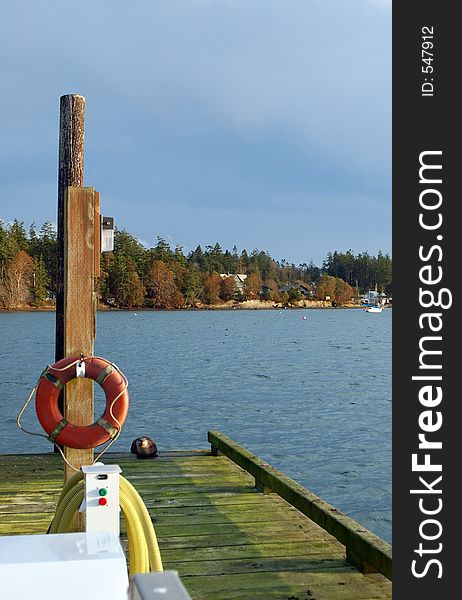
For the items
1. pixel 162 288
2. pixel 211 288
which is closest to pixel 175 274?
pixel 162 288

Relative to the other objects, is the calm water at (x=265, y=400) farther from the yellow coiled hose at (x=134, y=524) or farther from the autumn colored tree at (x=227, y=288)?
the autumn colored tree at (x=227, y=288)

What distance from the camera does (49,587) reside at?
1.39 metres

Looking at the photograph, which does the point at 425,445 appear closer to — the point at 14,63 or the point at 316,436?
the point at 316,436

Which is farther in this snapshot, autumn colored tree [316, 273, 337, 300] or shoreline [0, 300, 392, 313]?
autumn colored tree [316, 273, 337, 300]

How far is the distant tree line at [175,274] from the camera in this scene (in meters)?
53.6

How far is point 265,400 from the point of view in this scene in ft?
53.9

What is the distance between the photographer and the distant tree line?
53.6 metres

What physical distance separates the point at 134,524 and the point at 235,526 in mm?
1357

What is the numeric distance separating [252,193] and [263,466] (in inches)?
2214

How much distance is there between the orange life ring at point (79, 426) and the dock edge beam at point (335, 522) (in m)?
0.96

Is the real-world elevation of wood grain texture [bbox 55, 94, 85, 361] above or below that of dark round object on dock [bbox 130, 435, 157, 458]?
above

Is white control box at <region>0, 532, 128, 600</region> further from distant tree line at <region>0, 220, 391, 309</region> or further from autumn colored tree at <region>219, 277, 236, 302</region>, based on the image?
autumn colored tree at <region>219, 277, 236, 302</region>

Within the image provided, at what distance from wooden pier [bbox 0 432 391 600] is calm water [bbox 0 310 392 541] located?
290 centimetres

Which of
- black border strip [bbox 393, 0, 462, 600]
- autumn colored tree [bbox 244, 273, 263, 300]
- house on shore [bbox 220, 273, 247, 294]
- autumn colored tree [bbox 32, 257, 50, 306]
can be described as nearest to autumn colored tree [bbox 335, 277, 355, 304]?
autumn colored tree [bbox 244, 273, 263, 300]
